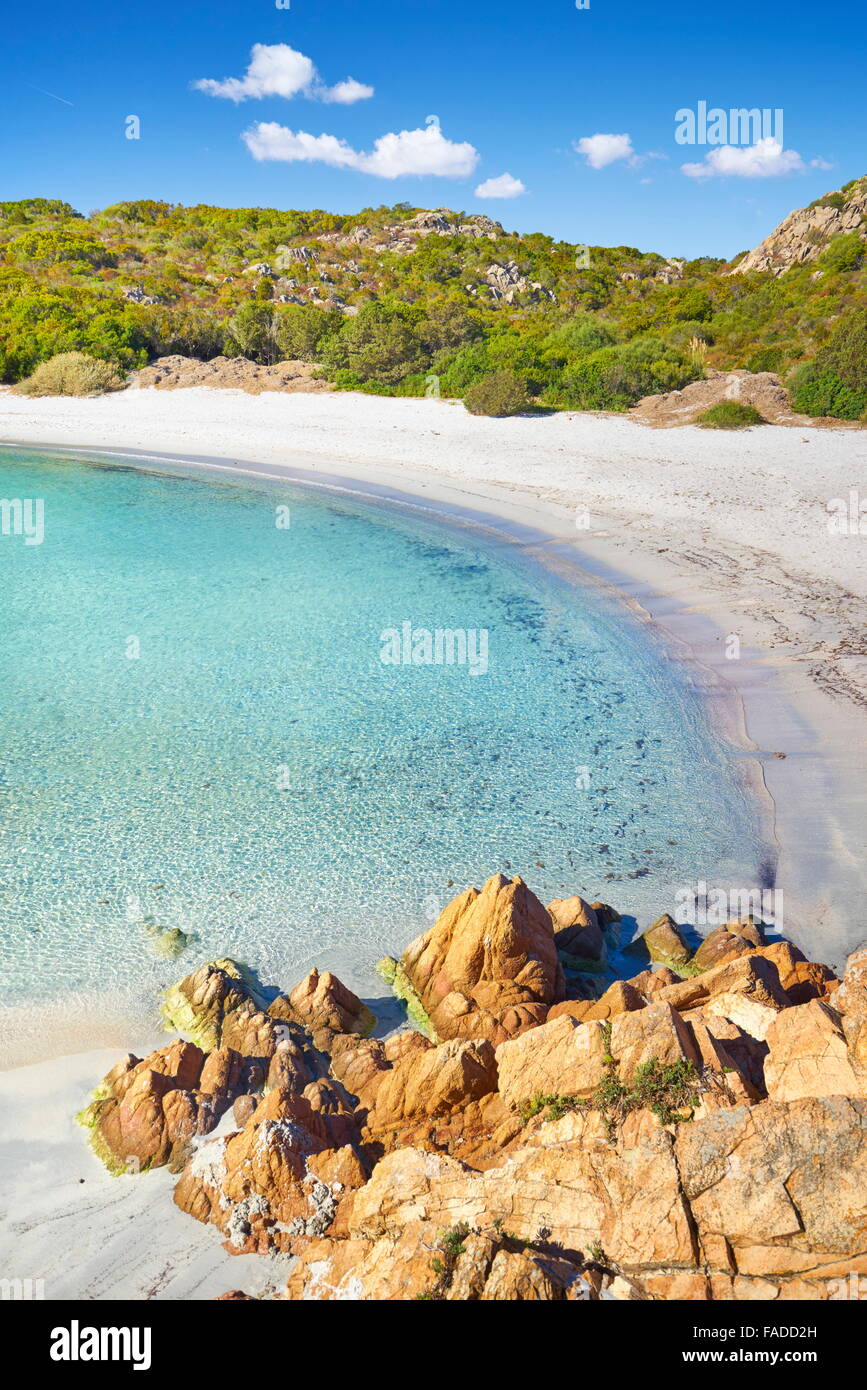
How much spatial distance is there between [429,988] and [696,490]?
1770 cm

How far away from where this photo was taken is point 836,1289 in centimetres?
359

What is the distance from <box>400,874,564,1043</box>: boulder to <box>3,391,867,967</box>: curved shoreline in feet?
8.55

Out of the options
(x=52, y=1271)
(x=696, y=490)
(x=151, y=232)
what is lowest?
(x=52, y=1271)

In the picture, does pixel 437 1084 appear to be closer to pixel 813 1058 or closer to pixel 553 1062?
pixel 553 1062

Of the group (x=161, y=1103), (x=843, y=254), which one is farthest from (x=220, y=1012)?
(x=843, y=254)

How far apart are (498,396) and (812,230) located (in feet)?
99.2

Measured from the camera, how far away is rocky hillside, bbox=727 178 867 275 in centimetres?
4525

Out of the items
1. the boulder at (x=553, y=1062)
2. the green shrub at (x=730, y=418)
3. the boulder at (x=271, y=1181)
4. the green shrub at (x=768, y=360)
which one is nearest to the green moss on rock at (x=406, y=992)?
the boulder at (x=553, y=1062)

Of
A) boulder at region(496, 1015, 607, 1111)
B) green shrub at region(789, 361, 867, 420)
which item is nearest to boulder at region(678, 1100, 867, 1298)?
boulder at region(496, 1015, 607, 1111)

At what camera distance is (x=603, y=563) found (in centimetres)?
1772

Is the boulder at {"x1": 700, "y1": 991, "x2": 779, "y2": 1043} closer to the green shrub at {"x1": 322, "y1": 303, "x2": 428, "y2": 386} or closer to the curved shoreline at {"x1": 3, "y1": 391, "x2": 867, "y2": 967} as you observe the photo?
the curved shoreline at {"x1": 3, "y1": 391, "x2": 867, "y2": 967}
